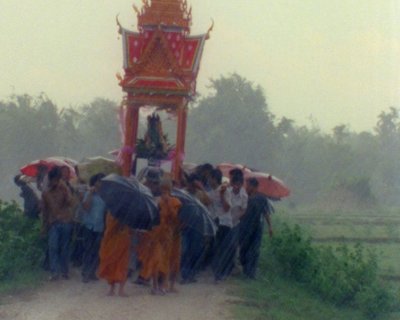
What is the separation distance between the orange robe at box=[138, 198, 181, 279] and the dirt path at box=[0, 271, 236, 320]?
1.16ft

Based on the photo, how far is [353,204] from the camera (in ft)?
156

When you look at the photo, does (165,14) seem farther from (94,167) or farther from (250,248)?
(250,248)

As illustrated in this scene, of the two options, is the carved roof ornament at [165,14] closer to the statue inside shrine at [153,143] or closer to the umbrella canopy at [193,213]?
the statue inside shrine at [153,143]

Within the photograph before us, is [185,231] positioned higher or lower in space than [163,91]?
lower

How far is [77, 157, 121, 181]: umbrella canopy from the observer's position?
14.3 meters

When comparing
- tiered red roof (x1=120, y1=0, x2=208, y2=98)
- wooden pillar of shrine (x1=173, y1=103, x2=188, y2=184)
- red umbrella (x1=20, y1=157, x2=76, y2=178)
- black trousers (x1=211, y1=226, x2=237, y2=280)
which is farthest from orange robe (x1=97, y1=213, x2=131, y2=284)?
tiered red roof (x1=120, y1=0, x2=208, y2=98)

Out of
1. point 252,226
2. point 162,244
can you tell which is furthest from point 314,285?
point 162,244

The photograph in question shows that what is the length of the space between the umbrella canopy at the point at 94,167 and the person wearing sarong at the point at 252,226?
104 inches

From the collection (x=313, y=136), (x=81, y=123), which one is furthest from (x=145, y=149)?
(x=313, y=136)

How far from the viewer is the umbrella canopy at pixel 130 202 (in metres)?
10.8

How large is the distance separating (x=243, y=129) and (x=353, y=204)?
13872 millimetres

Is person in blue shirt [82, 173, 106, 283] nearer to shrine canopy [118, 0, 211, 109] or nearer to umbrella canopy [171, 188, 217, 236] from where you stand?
umbrella canopy [171, 188, 217, 236]

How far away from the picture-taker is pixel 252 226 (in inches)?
527

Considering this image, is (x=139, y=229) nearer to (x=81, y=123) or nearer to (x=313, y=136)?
(x=81, y=123)
